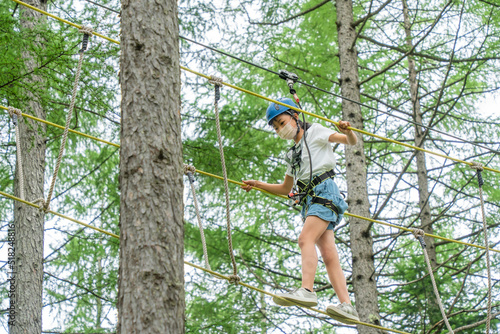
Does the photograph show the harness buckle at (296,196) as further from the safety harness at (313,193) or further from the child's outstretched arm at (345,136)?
the child's outstretched arm at (345,136)

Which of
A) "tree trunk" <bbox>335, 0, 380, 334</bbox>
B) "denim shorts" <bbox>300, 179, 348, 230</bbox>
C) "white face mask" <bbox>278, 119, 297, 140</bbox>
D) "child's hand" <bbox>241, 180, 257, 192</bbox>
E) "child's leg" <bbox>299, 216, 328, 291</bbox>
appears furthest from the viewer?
"tree trunk" <bbox>335, 0, 380, 334</bbox>

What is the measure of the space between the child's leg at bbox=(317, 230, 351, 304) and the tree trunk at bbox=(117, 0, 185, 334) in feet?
5.31

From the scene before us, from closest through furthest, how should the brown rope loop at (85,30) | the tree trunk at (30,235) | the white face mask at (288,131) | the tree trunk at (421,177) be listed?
the brown rope loop at (85,30) → the white face mask at (288,131) → the tree trunk at (30,235) → the tree trunk at (421,177)

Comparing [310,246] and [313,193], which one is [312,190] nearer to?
[313,193]

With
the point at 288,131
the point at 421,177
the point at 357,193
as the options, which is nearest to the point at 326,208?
the point at 288,131

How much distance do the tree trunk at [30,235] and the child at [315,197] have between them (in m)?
1.91

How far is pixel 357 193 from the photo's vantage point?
5.57m

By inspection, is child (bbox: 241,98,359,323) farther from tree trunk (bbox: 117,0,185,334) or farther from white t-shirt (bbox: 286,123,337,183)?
tree trunk (bbox: 117,0,185,334)

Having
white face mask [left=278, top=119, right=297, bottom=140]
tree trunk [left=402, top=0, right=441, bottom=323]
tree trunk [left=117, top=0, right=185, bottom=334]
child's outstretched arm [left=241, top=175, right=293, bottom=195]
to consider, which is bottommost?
tree trunk [left=117, top=0, right=185, bottom=334]

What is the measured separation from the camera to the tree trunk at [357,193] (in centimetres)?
513

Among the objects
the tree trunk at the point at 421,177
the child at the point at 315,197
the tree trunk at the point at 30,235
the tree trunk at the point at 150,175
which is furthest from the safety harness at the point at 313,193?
the tree trunk at the point at 421,177

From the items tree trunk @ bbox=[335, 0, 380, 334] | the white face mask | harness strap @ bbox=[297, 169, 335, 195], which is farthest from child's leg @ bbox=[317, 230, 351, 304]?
tree trunk @ bbox=[335, 0, 380, 334]

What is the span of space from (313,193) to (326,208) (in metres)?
0.14

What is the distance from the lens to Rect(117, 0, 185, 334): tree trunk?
8.39ft
